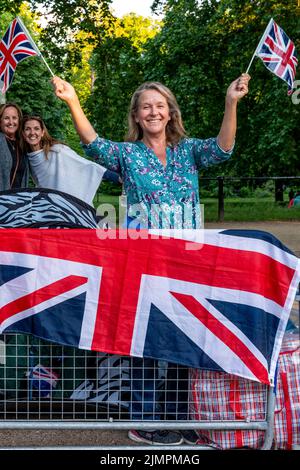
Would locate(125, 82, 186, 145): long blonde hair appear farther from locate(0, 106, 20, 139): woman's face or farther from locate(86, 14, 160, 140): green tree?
locate(86, 14, 160, 140): green tree

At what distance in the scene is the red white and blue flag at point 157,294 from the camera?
4.02 metres

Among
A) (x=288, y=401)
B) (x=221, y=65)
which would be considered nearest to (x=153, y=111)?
(x=288, y=401)

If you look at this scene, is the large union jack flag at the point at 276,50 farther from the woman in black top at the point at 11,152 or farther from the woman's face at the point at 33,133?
the woman in black top at the point at 11,152

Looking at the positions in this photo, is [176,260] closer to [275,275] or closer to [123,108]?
[275,275]

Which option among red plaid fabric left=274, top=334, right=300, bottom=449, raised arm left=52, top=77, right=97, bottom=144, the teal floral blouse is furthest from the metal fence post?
red plaid fabric left=274, top=334, right=300, bottom=449

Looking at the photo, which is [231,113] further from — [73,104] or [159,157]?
[73,104]

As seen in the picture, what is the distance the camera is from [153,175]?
14.7 ft

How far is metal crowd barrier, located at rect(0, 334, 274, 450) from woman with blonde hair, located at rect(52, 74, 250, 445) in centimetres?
29

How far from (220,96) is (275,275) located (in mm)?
18648

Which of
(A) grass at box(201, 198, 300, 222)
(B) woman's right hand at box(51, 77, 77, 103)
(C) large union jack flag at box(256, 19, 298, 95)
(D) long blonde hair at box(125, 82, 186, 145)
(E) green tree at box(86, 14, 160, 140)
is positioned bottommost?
(A) grass at box(201, 198, 300, 222)

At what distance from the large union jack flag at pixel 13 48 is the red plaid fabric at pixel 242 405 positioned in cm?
469

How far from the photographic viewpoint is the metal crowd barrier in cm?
407

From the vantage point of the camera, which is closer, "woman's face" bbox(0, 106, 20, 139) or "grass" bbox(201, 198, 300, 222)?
"woman's face" bbox(0, 106, 20, 139)

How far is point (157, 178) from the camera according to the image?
448 centimetres
